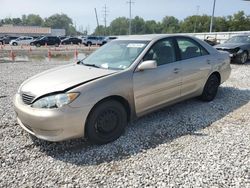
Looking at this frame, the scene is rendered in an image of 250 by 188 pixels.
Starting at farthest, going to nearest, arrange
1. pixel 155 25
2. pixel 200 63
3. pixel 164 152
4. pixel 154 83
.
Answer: pixel 155 25 < pixel 200 63 < pixel 154 83 < pixel 164 152

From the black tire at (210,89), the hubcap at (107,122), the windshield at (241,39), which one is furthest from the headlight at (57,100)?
the windshield at (241,39)

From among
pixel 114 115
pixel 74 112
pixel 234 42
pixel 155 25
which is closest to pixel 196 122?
pixel 114 115

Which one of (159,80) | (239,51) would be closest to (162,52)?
(159,80)

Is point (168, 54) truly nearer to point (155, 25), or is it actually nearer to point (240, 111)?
point (240, 111)

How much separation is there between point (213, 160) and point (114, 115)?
147 centimetres

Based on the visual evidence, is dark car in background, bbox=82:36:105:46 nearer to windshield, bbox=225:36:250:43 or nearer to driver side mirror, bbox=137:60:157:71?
windshield, bbox=225:36:250:43

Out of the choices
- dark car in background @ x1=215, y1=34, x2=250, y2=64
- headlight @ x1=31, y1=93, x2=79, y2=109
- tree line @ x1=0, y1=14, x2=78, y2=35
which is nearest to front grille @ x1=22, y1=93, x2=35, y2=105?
headlight @ x1=31, y1=93, x2=79, y2=109

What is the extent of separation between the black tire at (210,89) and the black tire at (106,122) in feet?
7.90

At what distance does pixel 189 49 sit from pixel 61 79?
2.66 metres

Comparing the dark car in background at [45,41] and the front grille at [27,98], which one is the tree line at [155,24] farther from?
the front grille at [27,98]

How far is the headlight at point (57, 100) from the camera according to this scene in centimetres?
321

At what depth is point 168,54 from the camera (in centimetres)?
449

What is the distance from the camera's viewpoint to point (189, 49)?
496 centimetres

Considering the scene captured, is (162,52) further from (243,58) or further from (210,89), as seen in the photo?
(243,58)
